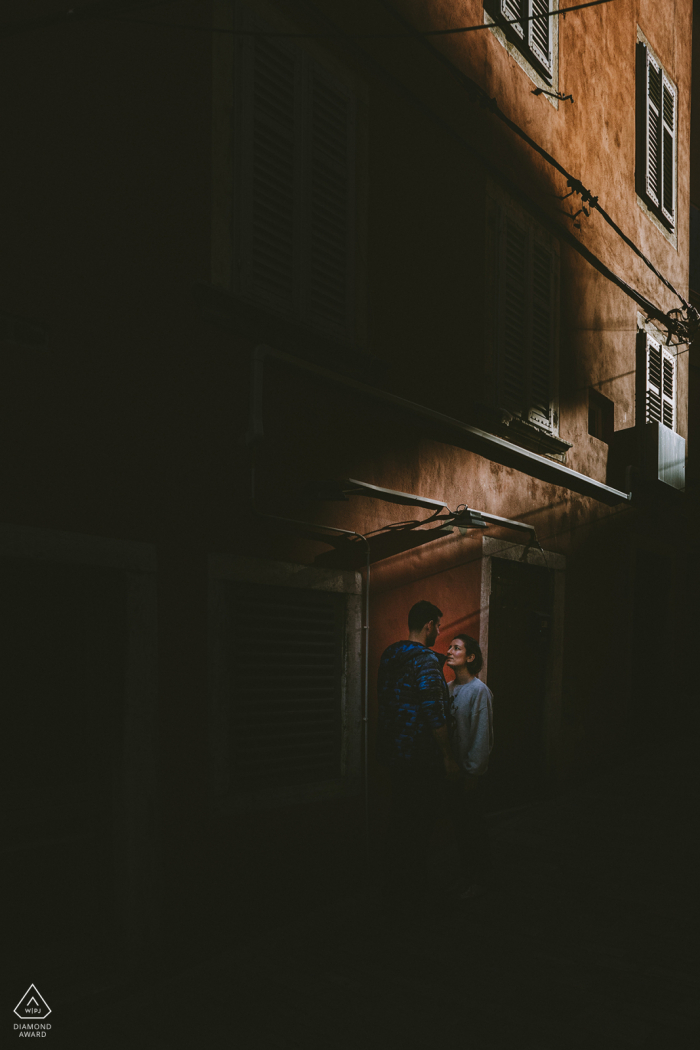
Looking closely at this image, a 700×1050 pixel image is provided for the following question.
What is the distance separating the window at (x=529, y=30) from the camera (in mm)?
8570

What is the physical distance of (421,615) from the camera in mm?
6250

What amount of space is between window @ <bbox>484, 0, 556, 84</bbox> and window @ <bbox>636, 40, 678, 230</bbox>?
276 cm

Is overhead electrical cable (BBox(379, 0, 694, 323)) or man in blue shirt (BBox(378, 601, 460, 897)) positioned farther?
overhead electrical cable (BBox(379, 0, 694, 323))

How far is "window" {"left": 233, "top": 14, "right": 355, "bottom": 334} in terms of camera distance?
557 cm

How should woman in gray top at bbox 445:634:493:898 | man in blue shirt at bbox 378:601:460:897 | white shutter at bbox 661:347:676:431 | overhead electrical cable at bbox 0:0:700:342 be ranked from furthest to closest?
white shutter at bbox 661:347:676:431, woman in gray top at bbox 445:634:493:898, man in blue shirt at bbox 378:601:460:897, overhead electrical cable at bbox 0:0:700:342

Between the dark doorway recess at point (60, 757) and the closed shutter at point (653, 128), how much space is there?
10236mm

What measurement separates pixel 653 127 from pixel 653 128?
13 millimetres

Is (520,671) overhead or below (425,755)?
overhead

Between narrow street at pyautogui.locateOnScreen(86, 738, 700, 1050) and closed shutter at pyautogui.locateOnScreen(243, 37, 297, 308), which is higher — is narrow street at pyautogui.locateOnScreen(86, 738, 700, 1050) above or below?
below

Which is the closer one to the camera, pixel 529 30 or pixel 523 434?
pixel 523 434

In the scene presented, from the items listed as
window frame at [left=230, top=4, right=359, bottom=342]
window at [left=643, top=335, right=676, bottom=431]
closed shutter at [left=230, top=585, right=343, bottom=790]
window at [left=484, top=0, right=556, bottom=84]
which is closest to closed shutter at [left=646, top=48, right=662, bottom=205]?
window at [left=643, top=335, right=676, bottom=431]

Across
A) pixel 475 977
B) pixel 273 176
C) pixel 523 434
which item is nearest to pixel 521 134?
pixel 523 434

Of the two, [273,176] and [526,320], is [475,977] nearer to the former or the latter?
[273,176]

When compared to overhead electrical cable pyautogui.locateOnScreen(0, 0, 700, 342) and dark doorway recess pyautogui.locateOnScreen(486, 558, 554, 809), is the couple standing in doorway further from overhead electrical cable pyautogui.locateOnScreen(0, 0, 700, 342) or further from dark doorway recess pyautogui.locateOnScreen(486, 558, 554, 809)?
overhead electrical cable pyautogui.locateOnScreen(0, 0, 700, 342)
